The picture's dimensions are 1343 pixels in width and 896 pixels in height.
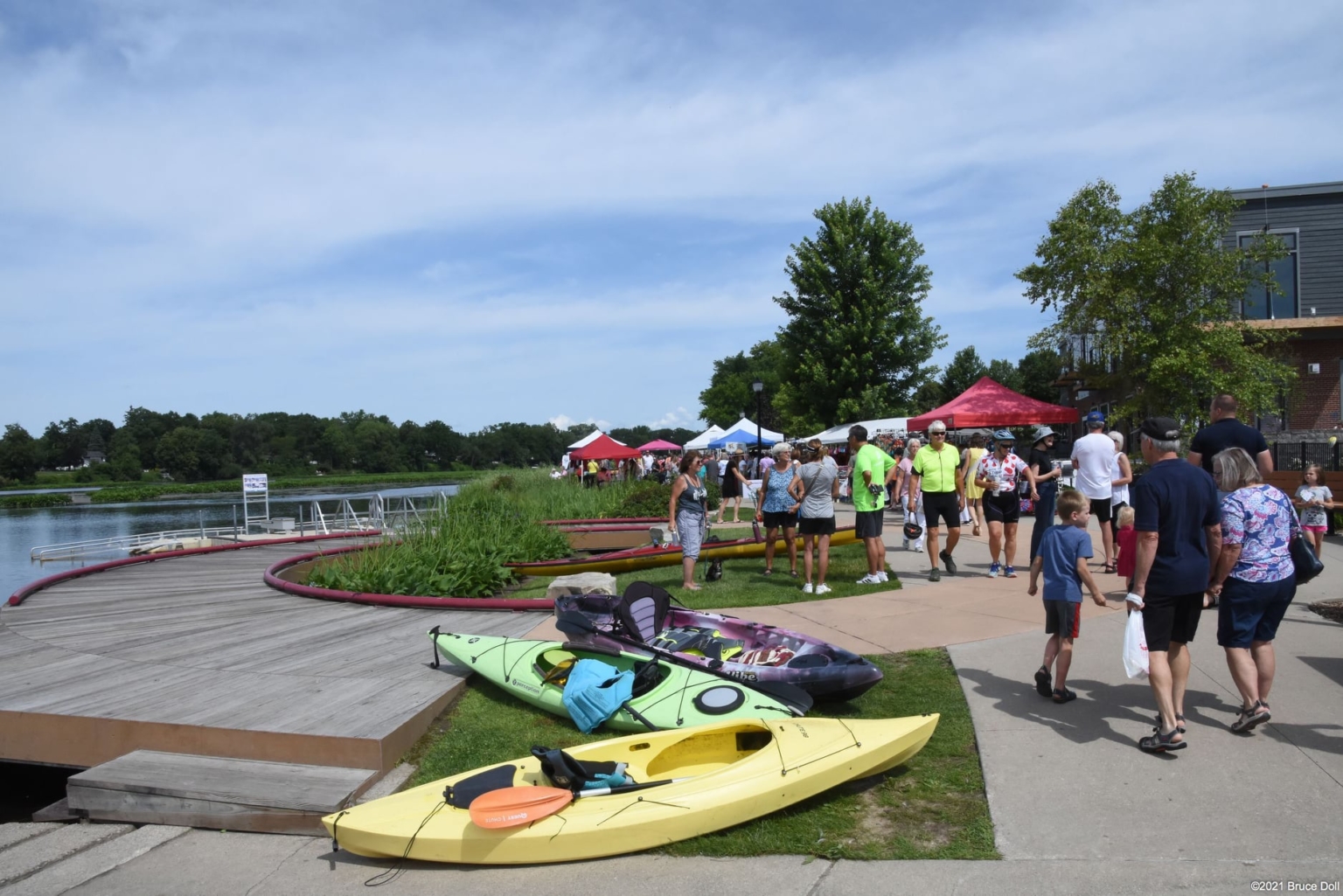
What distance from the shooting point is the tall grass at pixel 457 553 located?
10836mm

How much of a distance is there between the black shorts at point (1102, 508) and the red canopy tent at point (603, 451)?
61.0ft

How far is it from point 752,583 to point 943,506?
8.06 feet

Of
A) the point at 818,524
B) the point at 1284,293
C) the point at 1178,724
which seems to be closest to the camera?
the point at 1178,724

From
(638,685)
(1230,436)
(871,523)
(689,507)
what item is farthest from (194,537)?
(1230,436)

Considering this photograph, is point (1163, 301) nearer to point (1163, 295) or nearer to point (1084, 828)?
point (1163, 295)

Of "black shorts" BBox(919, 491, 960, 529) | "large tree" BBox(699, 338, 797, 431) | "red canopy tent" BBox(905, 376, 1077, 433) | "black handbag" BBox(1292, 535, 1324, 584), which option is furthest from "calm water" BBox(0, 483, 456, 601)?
"large tree" BBox(699, 338, 797, 431)

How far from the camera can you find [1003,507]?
959 cm

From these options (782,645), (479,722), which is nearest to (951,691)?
(782,645)

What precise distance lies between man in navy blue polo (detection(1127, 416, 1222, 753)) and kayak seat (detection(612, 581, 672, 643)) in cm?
338

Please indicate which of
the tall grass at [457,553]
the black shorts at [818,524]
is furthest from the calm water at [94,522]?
the black shorts at [818,524]

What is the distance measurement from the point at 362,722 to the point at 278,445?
3915 inches

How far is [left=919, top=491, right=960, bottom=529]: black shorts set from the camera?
32.0ft

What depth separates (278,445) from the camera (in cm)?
9500

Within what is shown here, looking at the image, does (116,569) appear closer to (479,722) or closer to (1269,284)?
(479,722)
